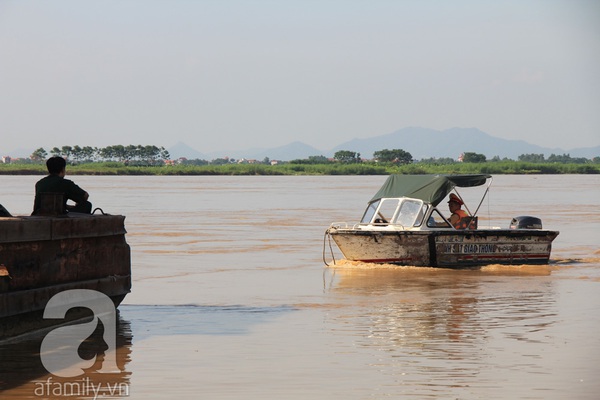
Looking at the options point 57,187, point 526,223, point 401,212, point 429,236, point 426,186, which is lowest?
point 429,236

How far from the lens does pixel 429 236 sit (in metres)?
21.5

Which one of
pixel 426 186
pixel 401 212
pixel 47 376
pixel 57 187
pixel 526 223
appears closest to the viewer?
pixel 47 376

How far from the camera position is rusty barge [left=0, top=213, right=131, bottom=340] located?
11867 mm

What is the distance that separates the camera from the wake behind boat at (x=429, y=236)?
2148 cm

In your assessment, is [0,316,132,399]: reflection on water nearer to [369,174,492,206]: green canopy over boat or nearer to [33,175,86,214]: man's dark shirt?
[33,175,86,214]: man's dark shirt

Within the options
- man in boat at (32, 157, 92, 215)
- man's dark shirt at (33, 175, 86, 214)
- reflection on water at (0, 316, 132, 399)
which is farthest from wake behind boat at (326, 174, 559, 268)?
reflection on water at (0, 316, 132, 399)

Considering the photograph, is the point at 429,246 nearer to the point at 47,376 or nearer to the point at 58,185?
the point at 58,185

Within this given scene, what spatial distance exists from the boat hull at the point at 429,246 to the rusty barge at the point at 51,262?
7.84 m

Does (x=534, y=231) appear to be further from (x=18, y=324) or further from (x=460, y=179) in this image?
(x=18, y=324)

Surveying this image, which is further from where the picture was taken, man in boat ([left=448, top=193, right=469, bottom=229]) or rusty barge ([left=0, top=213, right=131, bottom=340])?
man in boat ([left=448, top=193, right=469, bottom=229])

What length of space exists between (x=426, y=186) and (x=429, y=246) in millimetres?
1401

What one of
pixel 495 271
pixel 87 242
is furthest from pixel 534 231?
pixel 87 242

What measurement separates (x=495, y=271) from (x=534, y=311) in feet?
20.0

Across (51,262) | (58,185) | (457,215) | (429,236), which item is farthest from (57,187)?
(457,215)
